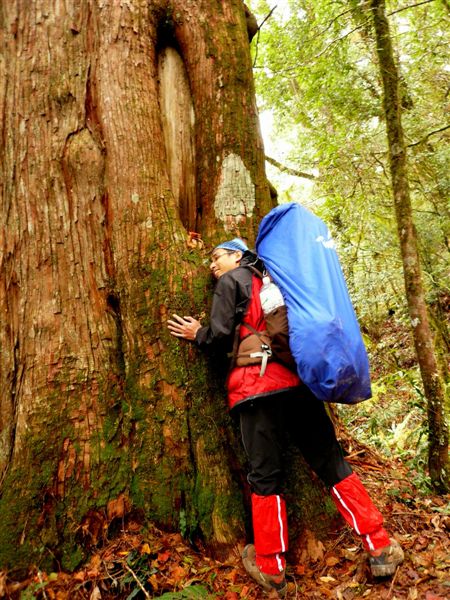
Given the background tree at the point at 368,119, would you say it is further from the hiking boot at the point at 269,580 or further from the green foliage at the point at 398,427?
the hiking boot at the point at 269,580

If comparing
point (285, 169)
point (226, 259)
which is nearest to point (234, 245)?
point (226, 259)

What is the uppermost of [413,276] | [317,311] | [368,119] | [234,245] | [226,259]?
[368,119]

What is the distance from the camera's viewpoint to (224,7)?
388 cm

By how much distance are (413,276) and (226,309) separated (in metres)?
2.11

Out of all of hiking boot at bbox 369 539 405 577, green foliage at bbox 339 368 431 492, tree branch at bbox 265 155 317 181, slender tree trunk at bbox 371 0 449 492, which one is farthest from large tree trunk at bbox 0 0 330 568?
tree branch at bbox 265 155 317 181

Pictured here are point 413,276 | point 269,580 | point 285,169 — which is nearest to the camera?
point 269,580

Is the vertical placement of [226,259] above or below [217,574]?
above

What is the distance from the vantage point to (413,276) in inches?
151

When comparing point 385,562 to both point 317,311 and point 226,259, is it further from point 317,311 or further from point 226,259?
point 226,259

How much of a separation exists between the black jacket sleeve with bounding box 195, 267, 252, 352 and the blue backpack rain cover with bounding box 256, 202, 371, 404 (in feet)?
0.78

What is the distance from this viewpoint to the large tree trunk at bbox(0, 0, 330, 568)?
2814 mm

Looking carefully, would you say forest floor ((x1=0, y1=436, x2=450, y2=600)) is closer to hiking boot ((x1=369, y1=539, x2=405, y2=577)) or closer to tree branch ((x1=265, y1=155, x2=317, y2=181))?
hiking boot ((x1=369, y1=539, x2=405, y2=577))

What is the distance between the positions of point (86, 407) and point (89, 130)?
87.3 inches

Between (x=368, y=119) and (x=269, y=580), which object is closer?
(x=269, y=580)
